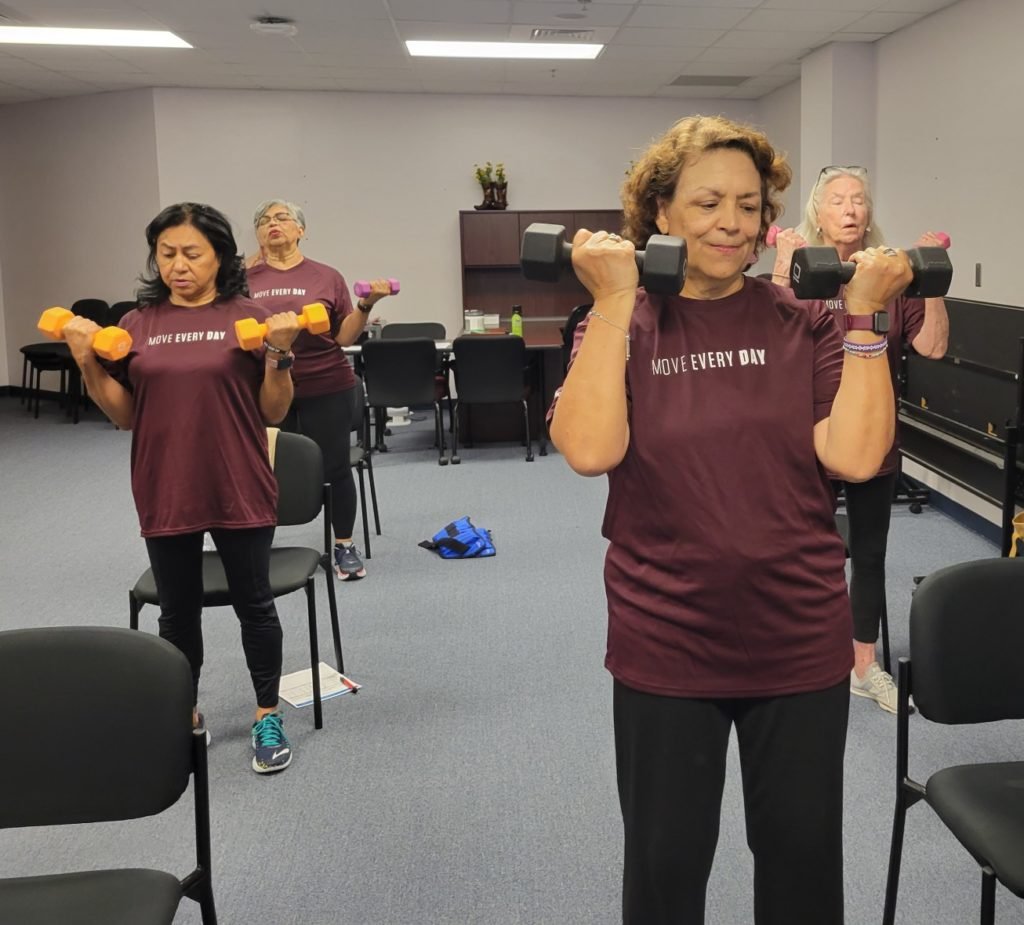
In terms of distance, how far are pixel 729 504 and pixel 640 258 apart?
34cm

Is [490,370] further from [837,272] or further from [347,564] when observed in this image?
[837,272]

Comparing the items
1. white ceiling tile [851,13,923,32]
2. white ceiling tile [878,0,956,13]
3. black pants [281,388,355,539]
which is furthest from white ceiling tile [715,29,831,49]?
black pants [281,388,355,539]

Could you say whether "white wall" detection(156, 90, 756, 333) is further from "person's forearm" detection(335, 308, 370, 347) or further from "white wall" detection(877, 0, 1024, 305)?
"person's forearm" detection(335, 308, 370, 347)

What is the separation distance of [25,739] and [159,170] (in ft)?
24.5

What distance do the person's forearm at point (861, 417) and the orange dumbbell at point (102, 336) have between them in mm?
1636

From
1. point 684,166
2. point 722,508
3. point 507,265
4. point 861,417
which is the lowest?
point 722,508

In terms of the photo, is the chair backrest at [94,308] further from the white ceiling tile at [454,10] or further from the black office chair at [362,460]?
the black office chair at [362,460]

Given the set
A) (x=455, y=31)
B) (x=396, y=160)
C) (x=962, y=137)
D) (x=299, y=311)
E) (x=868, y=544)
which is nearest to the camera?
(x=868, y=544)

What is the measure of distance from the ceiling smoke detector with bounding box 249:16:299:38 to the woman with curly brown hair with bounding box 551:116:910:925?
16.2 feet

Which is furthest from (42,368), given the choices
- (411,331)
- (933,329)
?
(933,329)

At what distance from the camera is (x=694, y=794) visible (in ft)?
4.22

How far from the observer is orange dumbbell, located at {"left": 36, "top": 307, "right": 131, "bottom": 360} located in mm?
2160

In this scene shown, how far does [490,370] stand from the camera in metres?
6.10

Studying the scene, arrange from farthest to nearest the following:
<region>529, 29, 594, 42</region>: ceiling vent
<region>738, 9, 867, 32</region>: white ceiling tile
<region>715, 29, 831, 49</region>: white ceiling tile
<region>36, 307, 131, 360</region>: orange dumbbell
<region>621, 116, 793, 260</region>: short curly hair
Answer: <region>715, 29, 831, 49</region>: white ceiling tile → <region>529, 29, 594, 42</region>: ceiling vent → <region>738, 9, 867, 32</region>: white ceiling tile → <region>36, 307, 131, 360</region>: orange dumbbell → <region>621, 116, 793, 260</region>: short curly hair
